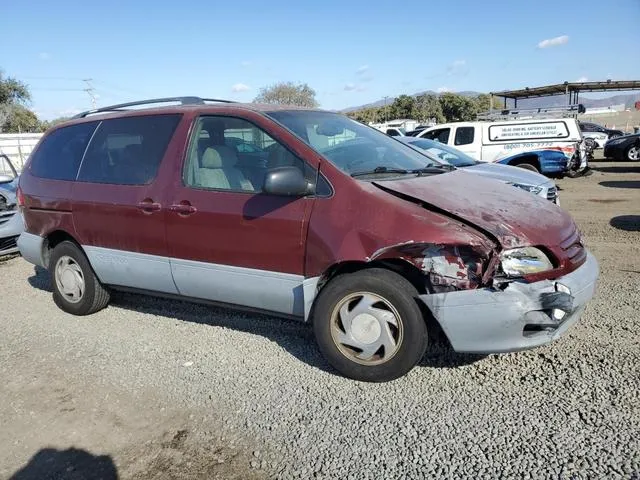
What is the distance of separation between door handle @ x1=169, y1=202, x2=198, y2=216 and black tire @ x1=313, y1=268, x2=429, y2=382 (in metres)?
1.22

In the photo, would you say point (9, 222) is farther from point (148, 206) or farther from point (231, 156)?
point (231, 156)

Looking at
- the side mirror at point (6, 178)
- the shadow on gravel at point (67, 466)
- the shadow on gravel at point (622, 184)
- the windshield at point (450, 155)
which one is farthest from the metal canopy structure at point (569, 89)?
the shadow on gravel at point (67, 466)

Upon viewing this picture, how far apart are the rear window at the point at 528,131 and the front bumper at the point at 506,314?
1100cm

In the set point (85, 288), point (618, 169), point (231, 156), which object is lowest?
point (618, 169)

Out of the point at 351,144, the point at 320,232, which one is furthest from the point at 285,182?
the point at 351,144

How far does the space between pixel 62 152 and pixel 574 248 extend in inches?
179

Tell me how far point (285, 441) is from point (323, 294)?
96 centimetres

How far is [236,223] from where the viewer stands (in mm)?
3748

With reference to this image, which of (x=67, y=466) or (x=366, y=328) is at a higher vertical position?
(x=366, y=328)

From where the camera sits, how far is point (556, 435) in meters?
2.78

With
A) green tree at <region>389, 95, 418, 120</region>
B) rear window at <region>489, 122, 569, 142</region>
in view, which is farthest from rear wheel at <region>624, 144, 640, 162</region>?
green tree at <region>389, 95, 418, 120</region>

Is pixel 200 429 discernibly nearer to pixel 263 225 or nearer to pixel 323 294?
pixel 323 294

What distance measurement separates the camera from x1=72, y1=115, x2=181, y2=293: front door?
4223 mm

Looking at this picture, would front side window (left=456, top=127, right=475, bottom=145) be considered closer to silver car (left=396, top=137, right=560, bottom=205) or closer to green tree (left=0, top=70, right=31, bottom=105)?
silver car (left=396, top=137, right=560, bottom=205)
